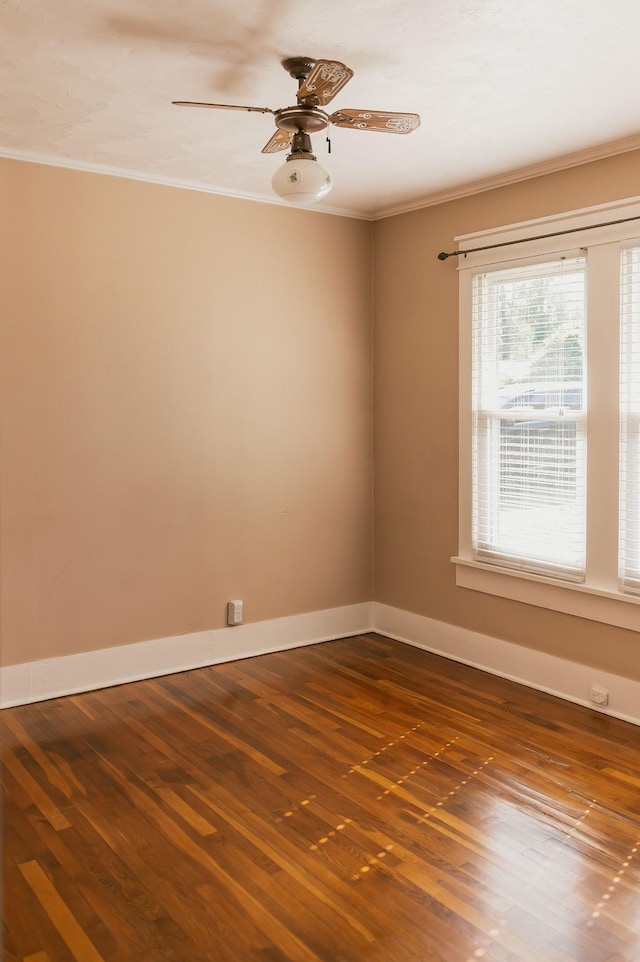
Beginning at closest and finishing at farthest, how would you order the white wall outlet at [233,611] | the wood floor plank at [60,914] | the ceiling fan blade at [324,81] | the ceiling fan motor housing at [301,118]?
the wood floor plank at [60,914] < the ceiling fan blade at [324,81] < the ceiling fan motor housing at [301,118] < the white wall outlet at [233,611]

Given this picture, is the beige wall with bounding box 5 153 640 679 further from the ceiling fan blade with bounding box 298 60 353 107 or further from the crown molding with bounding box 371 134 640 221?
the ceiling fan blade with bounding box 298 60 353 107

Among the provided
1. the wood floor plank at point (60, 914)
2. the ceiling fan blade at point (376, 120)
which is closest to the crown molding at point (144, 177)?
the ceiling fan blade at point (376, 120)

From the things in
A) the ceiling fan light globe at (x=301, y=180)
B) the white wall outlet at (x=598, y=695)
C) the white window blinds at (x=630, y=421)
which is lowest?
the white wall outlet at (x=598, y=695)

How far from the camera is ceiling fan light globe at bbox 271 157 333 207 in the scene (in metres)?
2.69

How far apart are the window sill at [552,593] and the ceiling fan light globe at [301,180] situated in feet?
7.45

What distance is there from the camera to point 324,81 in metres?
2.55

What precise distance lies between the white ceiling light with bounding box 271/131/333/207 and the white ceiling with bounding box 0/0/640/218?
370 millimetres

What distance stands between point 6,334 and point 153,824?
232cm

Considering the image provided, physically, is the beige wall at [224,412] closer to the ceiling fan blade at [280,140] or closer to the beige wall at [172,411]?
the beige wall at [172,411]

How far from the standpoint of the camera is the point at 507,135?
140 inches

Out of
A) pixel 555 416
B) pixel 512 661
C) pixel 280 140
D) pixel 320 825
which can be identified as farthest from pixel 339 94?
pixel 512 661

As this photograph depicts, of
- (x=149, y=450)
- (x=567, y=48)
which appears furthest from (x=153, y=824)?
(x=567, y=48)

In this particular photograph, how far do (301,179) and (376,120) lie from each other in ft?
1.05

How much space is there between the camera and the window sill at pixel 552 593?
147 inches
